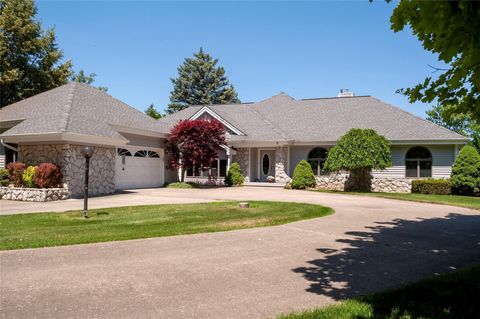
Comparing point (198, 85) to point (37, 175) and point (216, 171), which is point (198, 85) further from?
point (37, 175)

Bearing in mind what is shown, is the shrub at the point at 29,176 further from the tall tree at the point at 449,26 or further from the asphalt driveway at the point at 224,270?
the tall tree at the point at 449,26

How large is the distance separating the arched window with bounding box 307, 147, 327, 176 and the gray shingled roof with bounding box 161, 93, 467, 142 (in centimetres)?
101

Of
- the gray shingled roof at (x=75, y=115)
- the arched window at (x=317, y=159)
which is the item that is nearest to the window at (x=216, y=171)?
the gray shingled roof at (x=75, y=115)

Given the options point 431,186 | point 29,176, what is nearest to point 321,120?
point 431,186

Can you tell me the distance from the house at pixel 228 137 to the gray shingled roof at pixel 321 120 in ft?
0.21

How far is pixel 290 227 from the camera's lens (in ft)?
30.1

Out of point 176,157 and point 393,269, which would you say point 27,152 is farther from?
point 393,269

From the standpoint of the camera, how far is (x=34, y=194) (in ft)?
49.3

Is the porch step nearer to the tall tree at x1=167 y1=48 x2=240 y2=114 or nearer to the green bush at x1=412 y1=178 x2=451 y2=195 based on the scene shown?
the green bush at x1=412 y1=178 x2=451 y2=195

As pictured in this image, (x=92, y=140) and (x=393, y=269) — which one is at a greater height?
(x=92, y=140)

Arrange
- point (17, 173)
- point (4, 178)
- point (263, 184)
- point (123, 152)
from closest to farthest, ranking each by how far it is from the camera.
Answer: point (17, 173) < point (4, 178) < point (123, 152) < point (263, 184)

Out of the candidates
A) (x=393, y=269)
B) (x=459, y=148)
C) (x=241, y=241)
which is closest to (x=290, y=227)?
(x=241, y=241)

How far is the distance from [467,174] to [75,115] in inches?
785

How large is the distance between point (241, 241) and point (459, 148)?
66.1 feet
